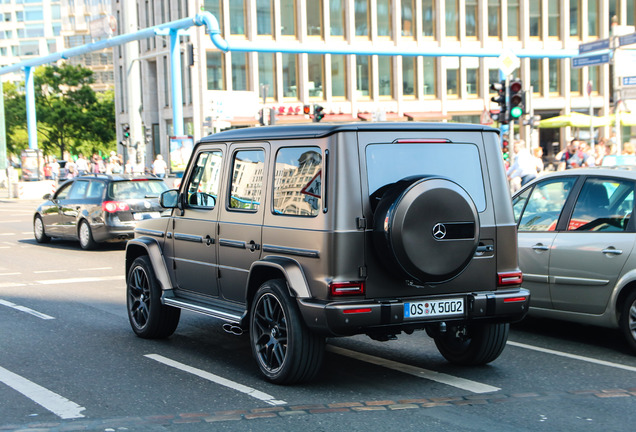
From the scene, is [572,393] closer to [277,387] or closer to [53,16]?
[277,387]

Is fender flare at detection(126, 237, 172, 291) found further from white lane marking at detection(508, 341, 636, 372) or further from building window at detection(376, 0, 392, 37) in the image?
building window at detection(376, 0, 392, 37)

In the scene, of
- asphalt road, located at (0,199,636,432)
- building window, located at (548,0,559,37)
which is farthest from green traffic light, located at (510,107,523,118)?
building window, located at (548,0,559,37)

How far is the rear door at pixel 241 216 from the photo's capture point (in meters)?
6.87

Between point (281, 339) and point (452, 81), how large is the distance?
182 ft

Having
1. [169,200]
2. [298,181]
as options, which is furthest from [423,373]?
[169,200]

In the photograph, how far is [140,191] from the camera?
17812 mm

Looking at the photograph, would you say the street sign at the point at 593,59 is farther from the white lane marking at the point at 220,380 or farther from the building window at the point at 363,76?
the building window at the point at 363,76

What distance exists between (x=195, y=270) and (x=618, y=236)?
362cm

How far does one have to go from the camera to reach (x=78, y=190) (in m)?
18.6

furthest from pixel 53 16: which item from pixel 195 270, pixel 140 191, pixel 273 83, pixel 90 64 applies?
pixel 195 270

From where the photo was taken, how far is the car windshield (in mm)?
17656

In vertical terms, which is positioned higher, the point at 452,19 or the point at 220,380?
the point at 452,19

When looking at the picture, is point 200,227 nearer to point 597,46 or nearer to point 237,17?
point 597,46

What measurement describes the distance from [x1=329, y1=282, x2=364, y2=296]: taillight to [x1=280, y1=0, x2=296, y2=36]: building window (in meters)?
52.7
